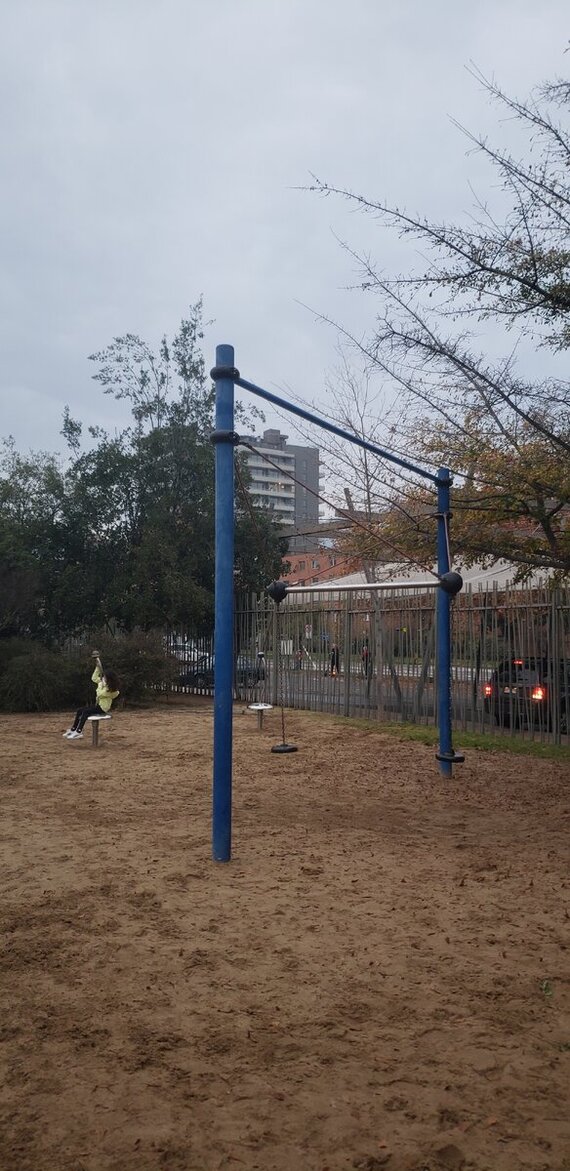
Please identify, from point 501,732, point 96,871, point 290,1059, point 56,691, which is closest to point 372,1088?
point 290,1059

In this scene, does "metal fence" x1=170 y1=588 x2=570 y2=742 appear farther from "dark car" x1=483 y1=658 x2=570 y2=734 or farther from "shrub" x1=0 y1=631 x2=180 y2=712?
"shrub" x1=0 y1=631 x2=180 y2=712

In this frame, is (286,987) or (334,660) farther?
(334,660)

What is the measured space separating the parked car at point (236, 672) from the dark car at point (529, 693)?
5.13 m

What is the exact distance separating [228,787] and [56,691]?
37.9ft

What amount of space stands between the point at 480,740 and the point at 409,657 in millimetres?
2348

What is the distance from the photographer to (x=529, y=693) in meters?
11.6

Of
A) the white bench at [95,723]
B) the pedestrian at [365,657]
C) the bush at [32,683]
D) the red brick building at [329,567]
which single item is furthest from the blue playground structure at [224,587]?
the bush at [32,683]

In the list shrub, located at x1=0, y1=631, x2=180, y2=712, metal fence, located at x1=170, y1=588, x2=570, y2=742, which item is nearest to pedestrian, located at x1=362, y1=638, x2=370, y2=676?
A: metal fence, located at x1=170, y1=588, x2=570, y2=742

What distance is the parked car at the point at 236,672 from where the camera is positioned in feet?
57.6

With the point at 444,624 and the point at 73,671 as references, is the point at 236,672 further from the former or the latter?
the point at 444,624

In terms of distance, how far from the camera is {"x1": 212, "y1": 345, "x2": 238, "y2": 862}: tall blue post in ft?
18.4

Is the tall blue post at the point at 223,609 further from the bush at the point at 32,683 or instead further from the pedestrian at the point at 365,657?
the bush at the point at 32,683

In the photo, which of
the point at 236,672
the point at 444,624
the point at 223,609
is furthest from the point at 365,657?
the point at 223,609

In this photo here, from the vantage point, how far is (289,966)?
387cm
